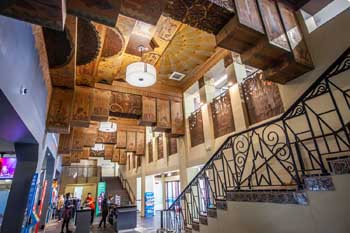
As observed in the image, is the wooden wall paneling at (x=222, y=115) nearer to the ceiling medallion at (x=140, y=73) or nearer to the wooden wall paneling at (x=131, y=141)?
the ceiling medallion at (x=140, y=73)

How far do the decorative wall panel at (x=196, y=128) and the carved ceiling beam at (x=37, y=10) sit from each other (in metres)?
5.07

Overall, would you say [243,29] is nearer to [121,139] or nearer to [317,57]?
[317,57]

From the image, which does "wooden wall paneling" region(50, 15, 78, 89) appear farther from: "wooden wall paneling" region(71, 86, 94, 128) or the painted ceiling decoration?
"wooden wall paneling" region(71, 86, 94, 128)

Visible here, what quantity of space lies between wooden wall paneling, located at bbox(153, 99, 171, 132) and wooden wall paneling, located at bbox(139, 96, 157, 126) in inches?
5.6

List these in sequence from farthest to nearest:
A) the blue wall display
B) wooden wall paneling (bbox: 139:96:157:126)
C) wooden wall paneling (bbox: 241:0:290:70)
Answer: the blue wall display < wooden wall paneling (bbox: 139:96:157:126) < wooden wall paneling (bbox: 241:0:290:70)

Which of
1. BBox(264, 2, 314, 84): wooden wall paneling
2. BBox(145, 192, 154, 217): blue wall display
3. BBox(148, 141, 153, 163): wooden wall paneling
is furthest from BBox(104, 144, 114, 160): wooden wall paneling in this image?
BBox(264, 2, 314, 84): wooden wall paneling

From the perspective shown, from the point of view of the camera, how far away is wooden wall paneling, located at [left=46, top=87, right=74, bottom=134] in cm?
445

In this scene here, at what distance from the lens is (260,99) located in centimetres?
447

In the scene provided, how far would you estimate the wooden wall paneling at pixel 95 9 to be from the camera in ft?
6.26

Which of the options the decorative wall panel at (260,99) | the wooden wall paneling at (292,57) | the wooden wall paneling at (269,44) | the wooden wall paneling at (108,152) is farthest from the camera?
the wooden wall paneling at (108,152)

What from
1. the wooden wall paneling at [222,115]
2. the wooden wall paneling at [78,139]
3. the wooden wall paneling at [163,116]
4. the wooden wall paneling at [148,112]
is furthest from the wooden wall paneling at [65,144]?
the wooden wall paneling at [222,115]

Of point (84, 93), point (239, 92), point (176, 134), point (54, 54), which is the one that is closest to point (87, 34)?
point (54, 54)

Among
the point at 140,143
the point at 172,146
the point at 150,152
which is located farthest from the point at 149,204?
the point at 172,146

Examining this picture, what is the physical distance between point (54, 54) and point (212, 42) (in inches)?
142
